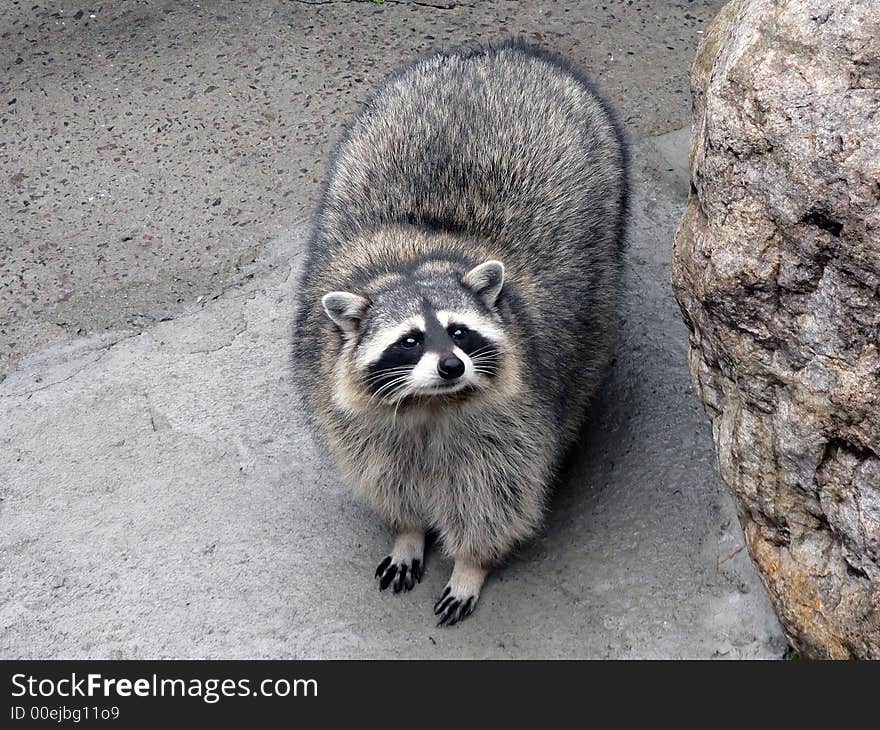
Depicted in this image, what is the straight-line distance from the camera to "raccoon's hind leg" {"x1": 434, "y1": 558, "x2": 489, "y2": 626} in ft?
13.9

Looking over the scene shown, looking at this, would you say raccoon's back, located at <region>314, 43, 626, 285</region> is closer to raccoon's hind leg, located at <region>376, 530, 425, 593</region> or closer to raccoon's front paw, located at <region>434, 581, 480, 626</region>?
raccoon's hind leg, located at <region>376, 530, 425, 593</region>

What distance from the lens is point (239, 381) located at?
5.17 metres

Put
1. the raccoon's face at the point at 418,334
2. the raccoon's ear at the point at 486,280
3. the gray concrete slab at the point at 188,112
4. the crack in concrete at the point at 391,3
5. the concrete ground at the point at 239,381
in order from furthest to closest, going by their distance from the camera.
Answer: the crack in concrete at the point at 391,3
the gray concrete slab at the point at 188,112
the concrete ground at the point at 239,381
the raccoon's ear at the point at 486,280
the raccoon's face at the point at 418,334

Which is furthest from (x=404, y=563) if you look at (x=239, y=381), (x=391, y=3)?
(x=391, y=3)

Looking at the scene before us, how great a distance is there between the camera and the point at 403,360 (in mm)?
3818

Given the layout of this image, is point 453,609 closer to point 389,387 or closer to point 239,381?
point 389,387

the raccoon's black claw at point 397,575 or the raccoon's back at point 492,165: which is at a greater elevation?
the raccoon's back at point 492,165

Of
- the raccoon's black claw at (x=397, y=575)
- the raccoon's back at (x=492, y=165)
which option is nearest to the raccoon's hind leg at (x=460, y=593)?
the raccoon's black claw at (x=397, y=575)

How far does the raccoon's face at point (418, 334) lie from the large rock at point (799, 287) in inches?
28.6

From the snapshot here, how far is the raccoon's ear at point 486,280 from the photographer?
3.99 m

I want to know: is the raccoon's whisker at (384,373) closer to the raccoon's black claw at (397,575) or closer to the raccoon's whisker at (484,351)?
the raccoon's whisker at (484,351)

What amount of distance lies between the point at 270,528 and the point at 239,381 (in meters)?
0.91

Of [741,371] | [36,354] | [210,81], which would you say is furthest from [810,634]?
[210,81]

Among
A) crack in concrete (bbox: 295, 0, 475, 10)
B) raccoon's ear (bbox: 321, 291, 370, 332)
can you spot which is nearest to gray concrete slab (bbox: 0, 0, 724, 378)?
crack in concrete (bbox: 295, 0, 475, 10)
